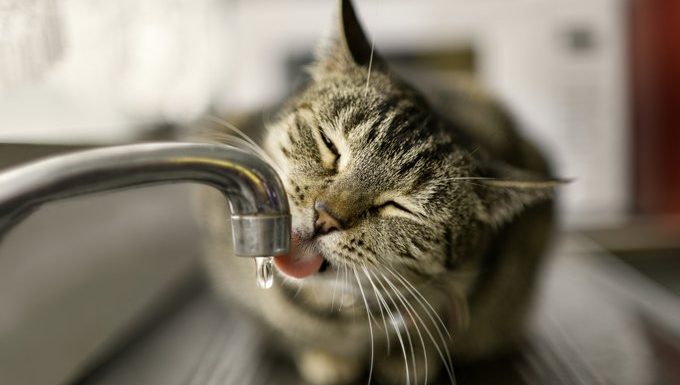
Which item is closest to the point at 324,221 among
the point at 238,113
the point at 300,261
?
the point at 300,261

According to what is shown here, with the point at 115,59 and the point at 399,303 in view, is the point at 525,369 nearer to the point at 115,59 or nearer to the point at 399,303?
the point at 399,303

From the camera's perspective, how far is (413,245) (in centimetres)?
71

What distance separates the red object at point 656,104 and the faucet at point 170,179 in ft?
5.95

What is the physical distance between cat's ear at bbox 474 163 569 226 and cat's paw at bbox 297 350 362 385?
0.27 meters

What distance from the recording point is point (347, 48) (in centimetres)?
79

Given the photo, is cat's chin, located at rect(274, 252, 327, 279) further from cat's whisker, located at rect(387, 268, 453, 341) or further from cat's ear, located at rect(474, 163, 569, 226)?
Result: cat's ear, located at rect(474, 163, 569, 226)

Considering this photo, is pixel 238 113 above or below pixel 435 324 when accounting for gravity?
above

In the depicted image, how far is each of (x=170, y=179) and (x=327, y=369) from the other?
0.46 meters

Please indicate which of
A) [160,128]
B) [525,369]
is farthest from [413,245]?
[160,128]

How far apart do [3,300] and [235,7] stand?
1.54 meters

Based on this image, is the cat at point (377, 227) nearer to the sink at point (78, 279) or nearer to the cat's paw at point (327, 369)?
the cat's paw at point (327, 369)

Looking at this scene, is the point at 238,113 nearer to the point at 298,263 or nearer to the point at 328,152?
the point at 328,152

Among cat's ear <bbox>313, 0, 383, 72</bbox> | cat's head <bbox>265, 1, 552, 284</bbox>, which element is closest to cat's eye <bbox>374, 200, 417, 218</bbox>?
cat's head <bbox>265, 1, 552, 284</bbox>

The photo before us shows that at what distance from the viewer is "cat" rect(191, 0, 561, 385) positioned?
69 cm
